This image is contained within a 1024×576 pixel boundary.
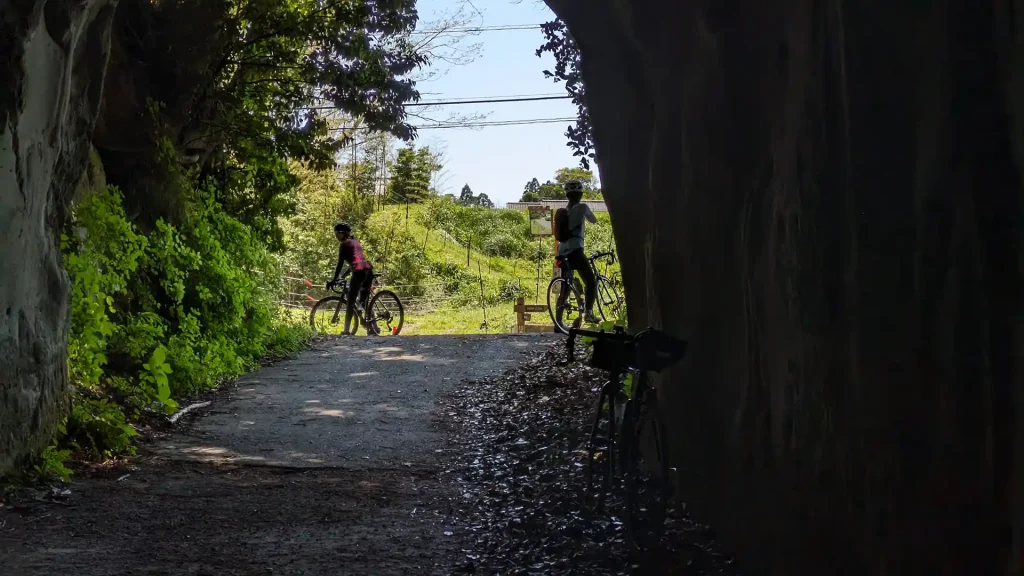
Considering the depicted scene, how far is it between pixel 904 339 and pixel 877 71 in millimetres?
747

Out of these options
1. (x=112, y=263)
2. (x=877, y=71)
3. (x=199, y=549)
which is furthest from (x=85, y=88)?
(x=877, y=71)

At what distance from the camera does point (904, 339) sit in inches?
104

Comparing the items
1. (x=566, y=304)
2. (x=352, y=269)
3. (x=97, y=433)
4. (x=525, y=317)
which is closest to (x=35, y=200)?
(x=97, y=433)

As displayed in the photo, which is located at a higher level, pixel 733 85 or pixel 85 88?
pixel 85 88

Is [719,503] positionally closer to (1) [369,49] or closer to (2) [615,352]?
(2) [615,352]

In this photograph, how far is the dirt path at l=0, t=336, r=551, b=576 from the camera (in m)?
4.91

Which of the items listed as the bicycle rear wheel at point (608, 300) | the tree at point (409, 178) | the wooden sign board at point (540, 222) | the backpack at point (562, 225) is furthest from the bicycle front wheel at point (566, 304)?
the tree at point (409, 178)

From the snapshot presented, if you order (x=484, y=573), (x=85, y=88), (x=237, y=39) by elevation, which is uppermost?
(x=237, y=39)

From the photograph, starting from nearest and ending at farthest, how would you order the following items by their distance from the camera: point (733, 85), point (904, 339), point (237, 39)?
point (904, 339)
point (733, 85)
point (237, 39)

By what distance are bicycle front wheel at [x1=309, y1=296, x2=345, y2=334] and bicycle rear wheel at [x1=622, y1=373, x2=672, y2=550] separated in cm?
1189

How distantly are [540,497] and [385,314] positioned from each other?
38.1 feet

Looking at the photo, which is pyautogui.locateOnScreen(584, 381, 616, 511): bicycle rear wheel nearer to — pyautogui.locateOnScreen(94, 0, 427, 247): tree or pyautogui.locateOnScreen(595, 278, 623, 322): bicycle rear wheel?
pyautogui.locateOnScreen(94, 0, 427, 247): tree

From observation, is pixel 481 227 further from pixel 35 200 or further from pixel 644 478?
pixel 644 478

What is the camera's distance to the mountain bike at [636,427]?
492 centimetres
